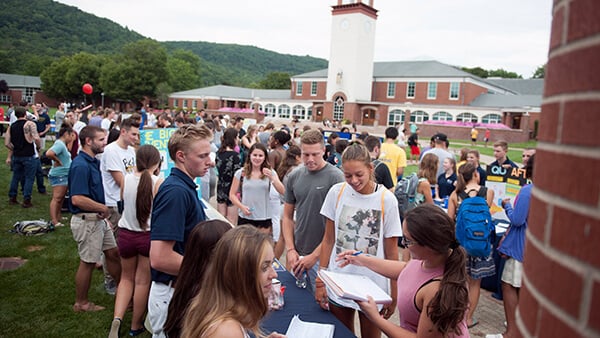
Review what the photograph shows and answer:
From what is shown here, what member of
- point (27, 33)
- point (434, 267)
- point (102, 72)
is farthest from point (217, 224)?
point (27, 33)

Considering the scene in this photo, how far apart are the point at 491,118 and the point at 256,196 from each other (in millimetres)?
45300

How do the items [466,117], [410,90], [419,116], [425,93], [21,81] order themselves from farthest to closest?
[21,81] < [410,90] < [425,93] < [419,116] < [466,117]

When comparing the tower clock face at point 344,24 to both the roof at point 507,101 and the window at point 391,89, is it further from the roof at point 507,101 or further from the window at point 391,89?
the roof at point 507,101

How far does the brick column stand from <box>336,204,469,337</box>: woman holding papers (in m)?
1.49

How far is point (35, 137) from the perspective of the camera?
8930 millimetres

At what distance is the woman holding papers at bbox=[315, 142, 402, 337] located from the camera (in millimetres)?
3346

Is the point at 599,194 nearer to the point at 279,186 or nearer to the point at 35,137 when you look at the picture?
the point at 279,186

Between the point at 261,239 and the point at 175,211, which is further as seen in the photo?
the point at 175,211

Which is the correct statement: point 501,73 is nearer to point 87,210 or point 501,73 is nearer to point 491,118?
point 491,118

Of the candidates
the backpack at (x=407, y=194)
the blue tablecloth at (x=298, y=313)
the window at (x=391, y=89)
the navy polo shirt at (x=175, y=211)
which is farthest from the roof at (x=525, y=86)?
Result: the navy polo shirt at (x=175, y=211)

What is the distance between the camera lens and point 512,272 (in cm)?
465

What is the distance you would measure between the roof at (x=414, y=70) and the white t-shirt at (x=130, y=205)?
50.8 m

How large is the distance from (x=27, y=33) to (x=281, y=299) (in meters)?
149

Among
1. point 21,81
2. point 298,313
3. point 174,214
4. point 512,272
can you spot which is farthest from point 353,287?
point 21,81
